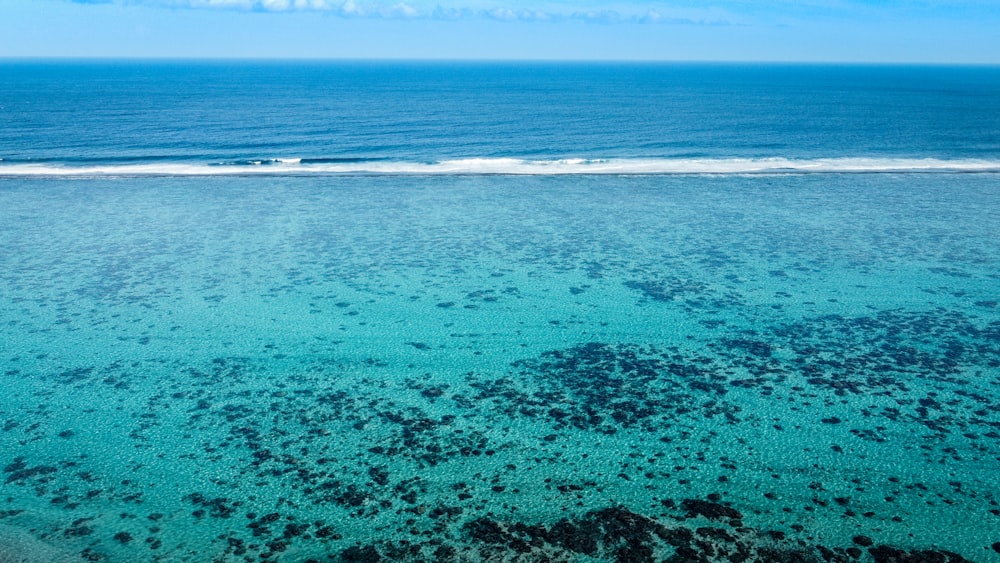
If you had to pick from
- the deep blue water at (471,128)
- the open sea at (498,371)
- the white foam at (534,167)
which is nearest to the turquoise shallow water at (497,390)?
the open sea at (498,371)

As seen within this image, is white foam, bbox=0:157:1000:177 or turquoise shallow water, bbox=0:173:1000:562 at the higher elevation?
white foam, bbox=0:157:1000:177

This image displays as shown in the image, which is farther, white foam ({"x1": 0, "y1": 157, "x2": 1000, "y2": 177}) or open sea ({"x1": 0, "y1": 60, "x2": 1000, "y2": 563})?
white foam ({"x1": 0, "y1": 157, "x2": 1000, "y2": 177})

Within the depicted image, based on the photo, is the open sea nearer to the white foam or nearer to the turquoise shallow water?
the turquoise shallow water

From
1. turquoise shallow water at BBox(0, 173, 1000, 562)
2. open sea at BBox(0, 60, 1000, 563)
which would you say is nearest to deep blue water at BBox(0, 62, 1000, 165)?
open sea at BBox(0, 60, 1000, 563)

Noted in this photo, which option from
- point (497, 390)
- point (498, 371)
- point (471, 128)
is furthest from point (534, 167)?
point (497, 390)

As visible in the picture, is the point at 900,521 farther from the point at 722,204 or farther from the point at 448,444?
the point at 722,204

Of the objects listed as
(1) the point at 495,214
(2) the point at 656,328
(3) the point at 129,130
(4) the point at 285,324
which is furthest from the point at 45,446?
(3) the point at 129,130
